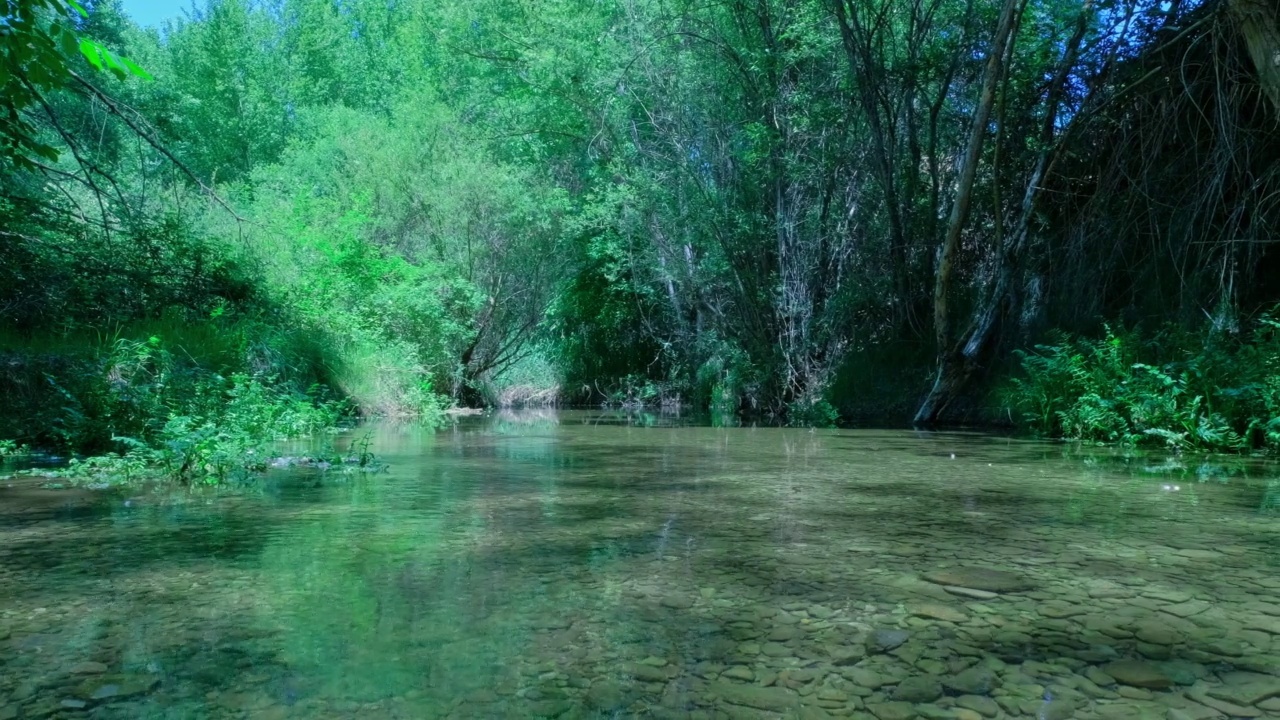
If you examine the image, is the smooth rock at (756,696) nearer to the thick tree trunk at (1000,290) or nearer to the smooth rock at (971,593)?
the smooth rock at (971,593)

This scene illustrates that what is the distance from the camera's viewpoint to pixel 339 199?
63.1 feet

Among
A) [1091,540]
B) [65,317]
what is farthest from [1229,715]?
[65,317]

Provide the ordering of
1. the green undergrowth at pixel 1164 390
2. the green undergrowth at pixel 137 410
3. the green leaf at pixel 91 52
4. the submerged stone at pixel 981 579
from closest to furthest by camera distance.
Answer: the submerged stone at pixel 981 579 → the green leaf at pixel 91 52 → the green undergrowth at pixel 137 410 → the green undergrowth at pixel 1164 390

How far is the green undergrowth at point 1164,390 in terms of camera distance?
6.86 m

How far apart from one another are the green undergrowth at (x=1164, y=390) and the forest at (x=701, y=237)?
0.13 ft

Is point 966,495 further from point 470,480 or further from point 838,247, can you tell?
point 838,247

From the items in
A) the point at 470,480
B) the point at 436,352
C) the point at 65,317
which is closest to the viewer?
the point at 470,480

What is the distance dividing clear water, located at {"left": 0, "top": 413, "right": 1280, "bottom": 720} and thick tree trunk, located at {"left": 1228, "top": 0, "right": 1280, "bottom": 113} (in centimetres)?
419

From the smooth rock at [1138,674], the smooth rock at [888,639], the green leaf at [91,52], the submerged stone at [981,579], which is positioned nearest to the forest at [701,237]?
the green leaf at [91,52]

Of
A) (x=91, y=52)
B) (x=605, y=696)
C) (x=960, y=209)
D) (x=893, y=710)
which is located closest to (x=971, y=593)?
(x=893, y=710)

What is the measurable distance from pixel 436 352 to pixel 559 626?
15859mm

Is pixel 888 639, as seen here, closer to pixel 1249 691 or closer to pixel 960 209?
pixel 1249 691

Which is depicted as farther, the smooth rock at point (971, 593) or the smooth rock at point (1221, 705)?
the smooth rock at point (971, 593)

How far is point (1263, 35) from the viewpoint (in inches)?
276
